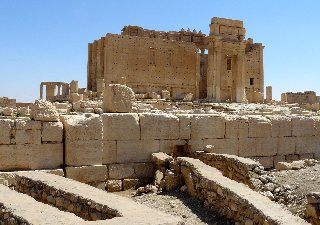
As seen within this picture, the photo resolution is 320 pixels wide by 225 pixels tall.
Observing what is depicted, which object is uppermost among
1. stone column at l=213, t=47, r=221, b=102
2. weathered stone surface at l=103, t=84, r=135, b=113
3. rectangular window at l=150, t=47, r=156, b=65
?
rectangular window at l=150, t=47, r=156, b=65

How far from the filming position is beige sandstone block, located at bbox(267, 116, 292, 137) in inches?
394

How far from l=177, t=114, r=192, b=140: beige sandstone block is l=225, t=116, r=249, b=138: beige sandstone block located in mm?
1067

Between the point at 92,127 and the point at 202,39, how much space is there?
3496 centimetres

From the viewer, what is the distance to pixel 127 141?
8180 mm

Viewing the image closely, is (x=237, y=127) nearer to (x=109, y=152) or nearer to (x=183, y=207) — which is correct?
(x=109, y=152)

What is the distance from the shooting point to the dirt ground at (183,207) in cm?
592

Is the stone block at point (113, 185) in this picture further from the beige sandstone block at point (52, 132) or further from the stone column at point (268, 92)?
the stone column at point (268, 92)

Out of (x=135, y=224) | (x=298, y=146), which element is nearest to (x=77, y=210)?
(x=135, y=224)

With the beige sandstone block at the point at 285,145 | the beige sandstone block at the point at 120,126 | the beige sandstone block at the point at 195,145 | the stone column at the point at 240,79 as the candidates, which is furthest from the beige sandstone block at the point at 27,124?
the stone column at the point at 240,79

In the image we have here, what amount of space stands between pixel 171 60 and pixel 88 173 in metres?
30.9

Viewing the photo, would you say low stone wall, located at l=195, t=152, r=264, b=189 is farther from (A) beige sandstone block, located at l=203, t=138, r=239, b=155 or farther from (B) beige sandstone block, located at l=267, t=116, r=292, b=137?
(B) beige sandstone block, located at l=267, t=116, r=292, b=137

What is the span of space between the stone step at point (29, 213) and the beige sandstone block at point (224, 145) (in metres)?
4.84

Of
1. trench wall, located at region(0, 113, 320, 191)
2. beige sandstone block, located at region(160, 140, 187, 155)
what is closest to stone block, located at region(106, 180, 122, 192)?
trench wall, located at region(0, 113, 320, 191)

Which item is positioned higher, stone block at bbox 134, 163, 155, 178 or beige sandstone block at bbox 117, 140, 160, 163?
beige sandstone block at bbox 117, 140, 160, 163
